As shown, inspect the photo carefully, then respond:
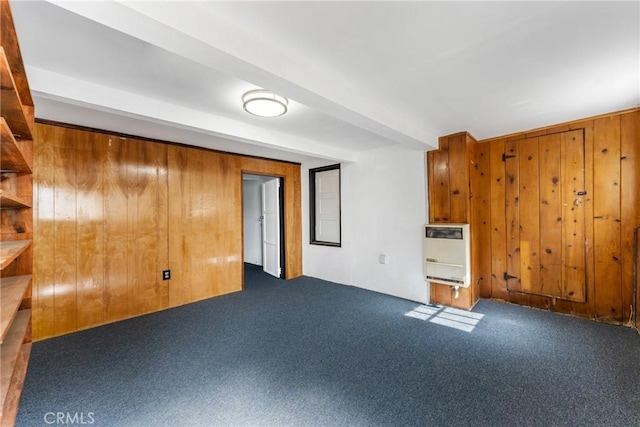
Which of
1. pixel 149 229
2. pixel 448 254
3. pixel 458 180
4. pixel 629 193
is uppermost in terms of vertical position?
pixel 458 180

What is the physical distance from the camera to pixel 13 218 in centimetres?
121

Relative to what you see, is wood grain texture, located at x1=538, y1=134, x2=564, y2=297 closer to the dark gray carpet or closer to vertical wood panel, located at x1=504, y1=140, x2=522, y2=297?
vertical wood panel, located at x1=504, y1=140, x2=522, y2=297

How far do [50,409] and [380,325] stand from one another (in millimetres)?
2570

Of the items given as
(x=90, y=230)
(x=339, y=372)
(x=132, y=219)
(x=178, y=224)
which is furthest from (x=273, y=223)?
(x=339, y=372)

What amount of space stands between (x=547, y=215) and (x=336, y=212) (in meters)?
2.88

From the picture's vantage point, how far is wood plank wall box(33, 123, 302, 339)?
105 inches

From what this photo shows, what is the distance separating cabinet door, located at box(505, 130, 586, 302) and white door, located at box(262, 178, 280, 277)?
3461mm

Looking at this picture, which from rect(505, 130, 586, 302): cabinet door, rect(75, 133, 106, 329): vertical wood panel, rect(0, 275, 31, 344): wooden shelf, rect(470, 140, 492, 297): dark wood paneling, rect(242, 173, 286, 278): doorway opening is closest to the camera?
rect(0, 275, 31, 344): wooden shelf

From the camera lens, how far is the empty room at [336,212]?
1.36m

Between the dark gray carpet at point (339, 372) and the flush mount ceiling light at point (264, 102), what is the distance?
6.69 feet

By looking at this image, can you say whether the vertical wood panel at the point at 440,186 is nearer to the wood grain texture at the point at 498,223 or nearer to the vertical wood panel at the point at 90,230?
the wood grain texture at the point at 498,223

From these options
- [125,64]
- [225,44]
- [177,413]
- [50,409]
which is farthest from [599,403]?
[125,64]

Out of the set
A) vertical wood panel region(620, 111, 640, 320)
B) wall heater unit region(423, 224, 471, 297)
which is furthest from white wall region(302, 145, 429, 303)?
vertical wood panel region(620, 111, 640, 320)

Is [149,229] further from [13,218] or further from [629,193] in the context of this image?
[629,193]
